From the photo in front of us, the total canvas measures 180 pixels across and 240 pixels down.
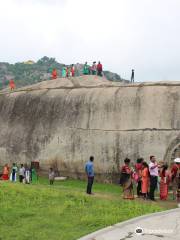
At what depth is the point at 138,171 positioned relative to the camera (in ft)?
54.4

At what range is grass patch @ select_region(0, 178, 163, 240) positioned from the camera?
1058 centimetres

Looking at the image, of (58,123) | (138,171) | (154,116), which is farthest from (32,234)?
(58,123)

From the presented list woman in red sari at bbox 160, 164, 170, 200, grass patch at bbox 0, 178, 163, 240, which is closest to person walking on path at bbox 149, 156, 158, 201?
woman in red sari at bbox 160, 164, 170, 200

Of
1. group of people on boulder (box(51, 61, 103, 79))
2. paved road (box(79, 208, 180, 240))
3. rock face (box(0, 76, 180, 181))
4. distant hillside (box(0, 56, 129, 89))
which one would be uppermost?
distant hillside (box(0, 56, 129, 89))

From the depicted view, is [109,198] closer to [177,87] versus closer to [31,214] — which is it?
[31,214]

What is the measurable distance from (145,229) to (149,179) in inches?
215

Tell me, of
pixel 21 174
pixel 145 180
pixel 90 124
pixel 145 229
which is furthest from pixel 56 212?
pixel 90 124

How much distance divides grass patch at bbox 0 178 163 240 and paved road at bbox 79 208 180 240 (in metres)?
0.37

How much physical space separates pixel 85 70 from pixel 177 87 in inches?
300

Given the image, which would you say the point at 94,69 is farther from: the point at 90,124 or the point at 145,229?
the point at 145,229

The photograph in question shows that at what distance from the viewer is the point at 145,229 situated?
413 inches

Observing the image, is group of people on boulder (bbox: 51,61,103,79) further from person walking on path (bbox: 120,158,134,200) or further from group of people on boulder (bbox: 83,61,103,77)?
person walking on path (bbox: 120,158,134,200)

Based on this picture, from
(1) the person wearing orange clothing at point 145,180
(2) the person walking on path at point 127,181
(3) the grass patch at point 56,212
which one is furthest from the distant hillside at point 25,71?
(3) the grass patch at point 56,212

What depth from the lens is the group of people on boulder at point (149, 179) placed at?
1556 cm
